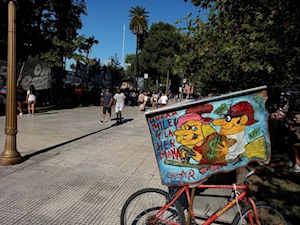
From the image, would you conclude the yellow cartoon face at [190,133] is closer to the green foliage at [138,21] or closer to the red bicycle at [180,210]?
the red bicycle at [180,210]

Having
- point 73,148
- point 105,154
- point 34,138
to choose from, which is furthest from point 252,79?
point 34,138

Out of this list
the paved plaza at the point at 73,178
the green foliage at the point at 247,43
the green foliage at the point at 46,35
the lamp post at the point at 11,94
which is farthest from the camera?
the green foliage at the point at 46,35

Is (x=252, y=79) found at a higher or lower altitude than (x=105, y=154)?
higher

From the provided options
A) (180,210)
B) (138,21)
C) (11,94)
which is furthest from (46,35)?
(138,21)

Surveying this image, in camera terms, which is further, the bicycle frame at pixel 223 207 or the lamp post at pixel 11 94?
the lamp post at pixel 11 94

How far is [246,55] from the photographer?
15.4ft

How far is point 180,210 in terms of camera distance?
9.68ft

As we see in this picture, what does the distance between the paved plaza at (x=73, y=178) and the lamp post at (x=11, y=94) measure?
0.26 metres

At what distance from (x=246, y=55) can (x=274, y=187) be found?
249 centimetres

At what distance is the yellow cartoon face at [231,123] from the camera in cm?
275

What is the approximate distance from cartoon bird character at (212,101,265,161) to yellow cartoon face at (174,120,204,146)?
0.56 feet

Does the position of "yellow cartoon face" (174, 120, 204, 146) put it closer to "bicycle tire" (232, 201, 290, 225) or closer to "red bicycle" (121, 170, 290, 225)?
"red bicycle" (121, 170, 290, 225)

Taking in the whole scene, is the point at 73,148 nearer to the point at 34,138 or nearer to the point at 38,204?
the point at 34,138

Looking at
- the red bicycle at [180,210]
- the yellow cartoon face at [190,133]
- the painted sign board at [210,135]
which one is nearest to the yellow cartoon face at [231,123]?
the painted sign board at [210,135]
